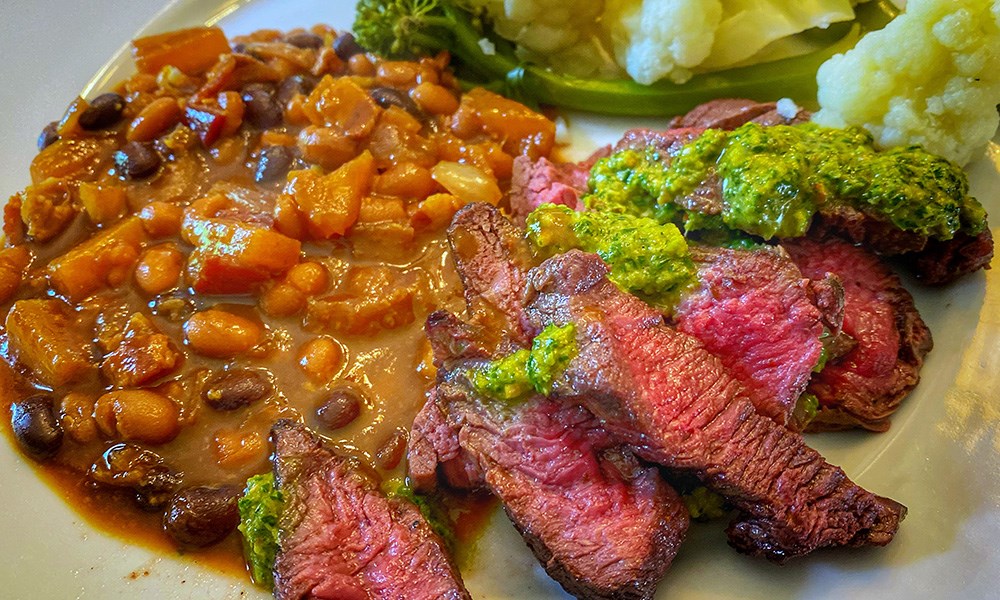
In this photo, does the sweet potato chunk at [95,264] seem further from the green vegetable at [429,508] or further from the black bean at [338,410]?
the green vegetable at [429,508]

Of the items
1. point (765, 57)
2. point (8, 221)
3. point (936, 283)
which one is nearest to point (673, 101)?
point (765, 57)

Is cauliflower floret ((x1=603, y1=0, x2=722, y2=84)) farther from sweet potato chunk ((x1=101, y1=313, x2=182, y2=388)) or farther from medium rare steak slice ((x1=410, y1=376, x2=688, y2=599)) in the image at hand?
sweet potato chunk ((x1=101, y1=313, x2=182, y2=388))

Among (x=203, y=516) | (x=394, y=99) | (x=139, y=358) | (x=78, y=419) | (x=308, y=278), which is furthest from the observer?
(x=394, y=99)

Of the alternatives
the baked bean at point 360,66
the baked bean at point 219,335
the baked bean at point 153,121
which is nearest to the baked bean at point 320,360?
the baked bean at point 219,335

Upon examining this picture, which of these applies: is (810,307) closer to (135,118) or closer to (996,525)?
(996,525)

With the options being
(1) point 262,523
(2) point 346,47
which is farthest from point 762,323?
(2) point 346,47

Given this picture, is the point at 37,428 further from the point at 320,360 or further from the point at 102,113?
the point at 102,113
